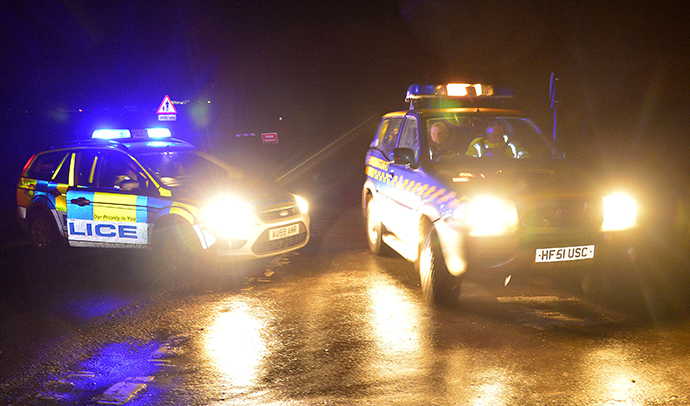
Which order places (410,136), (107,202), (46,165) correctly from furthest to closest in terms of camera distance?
(46,165) → (107,202) → (410,136)

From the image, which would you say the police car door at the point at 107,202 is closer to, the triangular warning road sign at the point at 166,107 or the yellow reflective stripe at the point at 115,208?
the yellow reflective stripe at the point at 115,208

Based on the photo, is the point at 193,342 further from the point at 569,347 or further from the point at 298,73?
the point at 298,73

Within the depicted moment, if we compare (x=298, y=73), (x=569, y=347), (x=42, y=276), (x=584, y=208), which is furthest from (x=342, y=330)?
(x=298, y=73)

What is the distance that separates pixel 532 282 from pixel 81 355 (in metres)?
4.57

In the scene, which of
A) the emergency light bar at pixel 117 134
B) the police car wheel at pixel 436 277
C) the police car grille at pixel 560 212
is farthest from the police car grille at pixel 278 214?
the police car grille at pixel 560 212

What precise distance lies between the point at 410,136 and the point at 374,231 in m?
1.64

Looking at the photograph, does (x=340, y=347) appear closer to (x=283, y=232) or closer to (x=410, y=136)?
(x=283, y=232)

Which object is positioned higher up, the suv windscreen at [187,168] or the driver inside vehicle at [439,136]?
the driver inside vehicle at [439,136]

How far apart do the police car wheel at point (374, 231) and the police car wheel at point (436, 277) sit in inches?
78.3

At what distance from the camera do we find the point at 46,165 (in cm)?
750

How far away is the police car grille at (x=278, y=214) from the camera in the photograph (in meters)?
6.45

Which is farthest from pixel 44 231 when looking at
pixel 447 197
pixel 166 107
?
pixel 166 107

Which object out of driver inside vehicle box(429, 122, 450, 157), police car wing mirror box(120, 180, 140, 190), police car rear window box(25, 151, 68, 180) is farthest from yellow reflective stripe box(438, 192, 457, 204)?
police car rear window box(25, 151, 68, 180)

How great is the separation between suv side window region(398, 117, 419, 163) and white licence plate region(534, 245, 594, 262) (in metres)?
1.83
